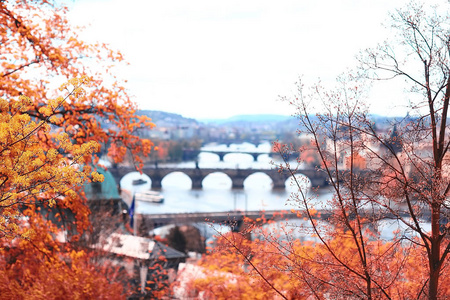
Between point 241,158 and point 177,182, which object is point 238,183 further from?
point 241,158

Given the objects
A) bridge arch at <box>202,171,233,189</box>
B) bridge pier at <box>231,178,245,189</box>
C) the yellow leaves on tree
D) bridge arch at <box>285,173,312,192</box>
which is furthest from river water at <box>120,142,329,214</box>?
the yellow leaves on tree

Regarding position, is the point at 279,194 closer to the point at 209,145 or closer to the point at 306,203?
the point at 306,203

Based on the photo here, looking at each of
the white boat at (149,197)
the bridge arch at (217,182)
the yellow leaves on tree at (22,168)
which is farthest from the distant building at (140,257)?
the bridge arch at (217,182)

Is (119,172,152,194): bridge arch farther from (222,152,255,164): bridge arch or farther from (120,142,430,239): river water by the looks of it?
(222,152,255,164): bridge arch

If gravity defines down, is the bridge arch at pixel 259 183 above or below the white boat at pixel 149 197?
above

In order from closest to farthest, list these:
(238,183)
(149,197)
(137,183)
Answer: (149,197) → (238,183) → (137,183)

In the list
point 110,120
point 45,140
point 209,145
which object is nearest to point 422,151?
point 110,120

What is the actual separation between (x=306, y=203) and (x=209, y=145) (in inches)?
3602

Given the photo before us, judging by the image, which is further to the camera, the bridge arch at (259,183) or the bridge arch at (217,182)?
the bridge arch at (217,182)

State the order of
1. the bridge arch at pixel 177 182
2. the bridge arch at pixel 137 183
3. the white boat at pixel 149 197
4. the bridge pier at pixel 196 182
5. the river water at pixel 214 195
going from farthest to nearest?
the bridge arch at pixel 177 182 → the bridge pier at pixel 196 182 → the bridge arch at pixel 137 183 → the white boat at pixel 149 197 → the river water at pixel 214 195

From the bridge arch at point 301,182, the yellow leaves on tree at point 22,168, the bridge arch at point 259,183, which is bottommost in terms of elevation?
the bridge arch at point 259,183

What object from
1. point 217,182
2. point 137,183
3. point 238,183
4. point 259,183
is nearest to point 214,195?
point 238,183

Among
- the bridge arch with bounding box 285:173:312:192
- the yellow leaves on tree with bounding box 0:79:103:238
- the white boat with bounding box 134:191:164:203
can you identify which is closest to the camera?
the yellow leaves on tree with bounding box 0:79:103:238

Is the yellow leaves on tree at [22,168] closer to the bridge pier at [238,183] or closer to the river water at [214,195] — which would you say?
the river water at [214,195]
